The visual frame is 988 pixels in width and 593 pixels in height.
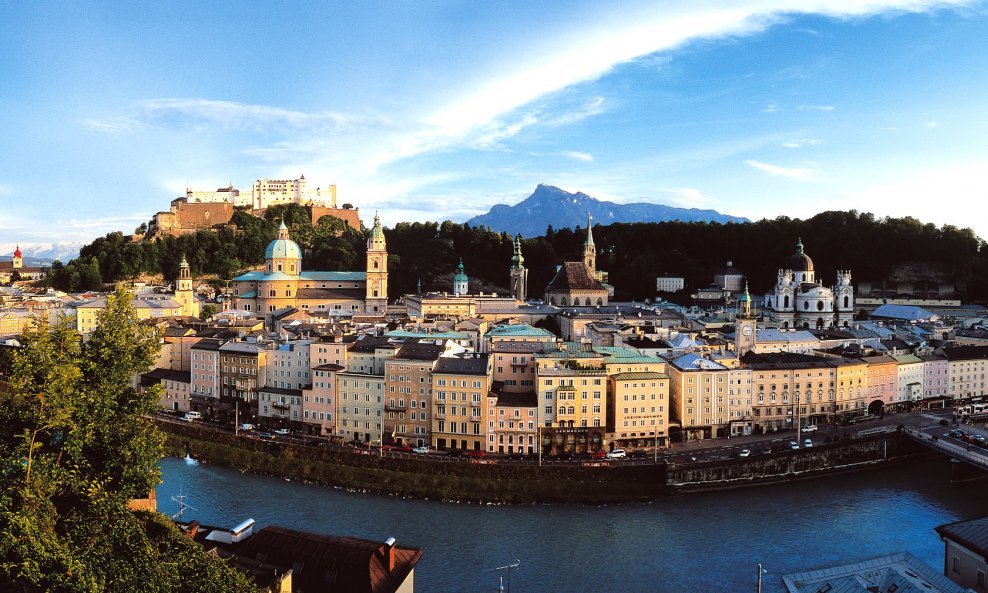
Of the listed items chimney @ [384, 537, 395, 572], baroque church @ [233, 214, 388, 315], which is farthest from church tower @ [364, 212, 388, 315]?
chimney @ [384, 537, 395, 572]

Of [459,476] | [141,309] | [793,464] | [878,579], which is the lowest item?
[793,464]

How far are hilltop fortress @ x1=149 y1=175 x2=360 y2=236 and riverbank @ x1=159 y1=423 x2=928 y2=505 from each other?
43.6m

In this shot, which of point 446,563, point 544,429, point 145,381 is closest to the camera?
point 446,563

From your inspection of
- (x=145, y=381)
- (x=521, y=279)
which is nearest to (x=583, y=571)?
(x=145, y=381)

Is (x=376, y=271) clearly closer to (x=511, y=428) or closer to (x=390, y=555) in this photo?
(x=511, y=428)

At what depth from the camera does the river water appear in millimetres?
16016

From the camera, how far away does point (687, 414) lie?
25.9 metres

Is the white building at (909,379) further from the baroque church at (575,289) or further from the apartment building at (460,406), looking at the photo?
the baroque church at (575,289)

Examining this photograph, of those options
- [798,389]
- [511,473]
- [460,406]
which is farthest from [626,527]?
[798,389]

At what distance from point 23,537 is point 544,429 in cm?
1730

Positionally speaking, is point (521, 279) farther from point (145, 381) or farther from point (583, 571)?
point (583, 571)

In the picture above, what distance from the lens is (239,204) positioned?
7175cm

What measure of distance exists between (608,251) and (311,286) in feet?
83.3

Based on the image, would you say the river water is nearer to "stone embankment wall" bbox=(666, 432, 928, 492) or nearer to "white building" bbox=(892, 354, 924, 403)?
"stone embankment wall" bbox=(666, 432, 928, 492)
